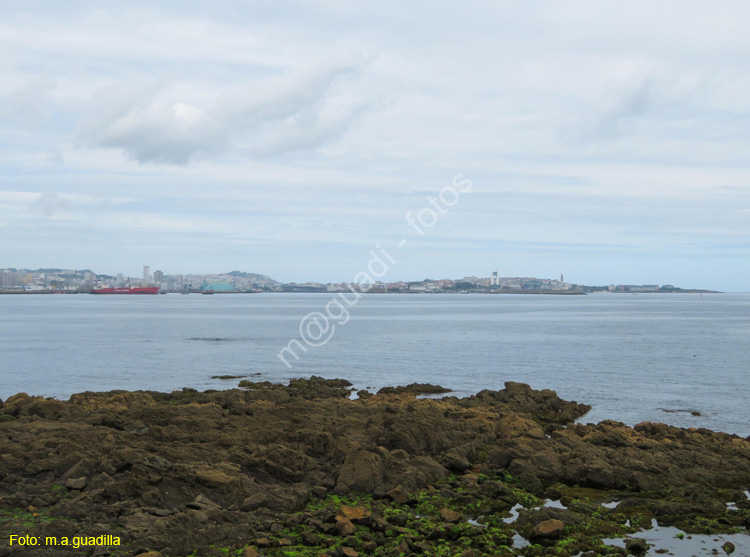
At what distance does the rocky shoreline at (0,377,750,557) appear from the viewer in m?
12.1

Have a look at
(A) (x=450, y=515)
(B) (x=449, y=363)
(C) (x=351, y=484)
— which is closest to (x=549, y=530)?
(A) (x=450, y=515)

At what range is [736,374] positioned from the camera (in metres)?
40.9

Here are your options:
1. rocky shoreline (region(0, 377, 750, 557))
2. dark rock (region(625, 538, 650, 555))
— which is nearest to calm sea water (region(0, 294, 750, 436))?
rocky shoreline (region(0, 377, 750, 557))

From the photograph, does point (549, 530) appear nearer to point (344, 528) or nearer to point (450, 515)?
point (450, 515)

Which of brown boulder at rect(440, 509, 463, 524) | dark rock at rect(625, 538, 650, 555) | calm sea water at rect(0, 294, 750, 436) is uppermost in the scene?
brown boulder at rect(440, 509, 463, 524)

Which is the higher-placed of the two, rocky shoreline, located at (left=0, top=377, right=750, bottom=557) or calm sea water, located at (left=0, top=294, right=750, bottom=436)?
rocky shoreline, located at (left=0, top=377, right=750, bottom=557)

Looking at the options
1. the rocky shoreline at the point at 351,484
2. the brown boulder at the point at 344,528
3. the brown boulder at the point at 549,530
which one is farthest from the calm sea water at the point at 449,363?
the brown boulder at the point at 344,528

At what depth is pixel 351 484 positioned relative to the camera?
1513 centimetres

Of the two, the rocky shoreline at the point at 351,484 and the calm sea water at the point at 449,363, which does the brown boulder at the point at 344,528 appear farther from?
the calm sea water at the point at 449,363

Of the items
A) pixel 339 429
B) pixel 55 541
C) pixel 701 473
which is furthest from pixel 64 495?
pixel 701 473

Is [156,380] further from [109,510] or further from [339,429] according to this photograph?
[109,510]

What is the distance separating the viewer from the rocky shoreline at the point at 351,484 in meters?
12.1

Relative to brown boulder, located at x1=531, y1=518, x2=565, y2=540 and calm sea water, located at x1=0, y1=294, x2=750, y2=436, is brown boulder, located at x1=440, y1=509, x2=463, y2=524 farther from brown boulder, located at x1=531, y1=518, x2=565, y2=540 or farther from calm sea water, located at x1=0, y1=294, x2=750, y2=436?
calm sea water, located at x1=0, y1=294, x2=750, y2=436

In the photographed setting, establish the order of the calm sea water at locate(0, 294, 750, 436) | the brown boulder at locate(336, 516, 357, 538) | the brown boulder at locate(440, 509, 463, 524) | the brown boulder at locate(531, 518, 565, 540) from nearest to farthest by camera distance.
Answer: the brown boulder at locate(336, 516, 357, 538) → the brown boulder at locate(531, 518, 565, 540) → the brown boulder at locate(440, 509, 463, 524) → the calm sea water at locate(0, 294, 750, 436)
